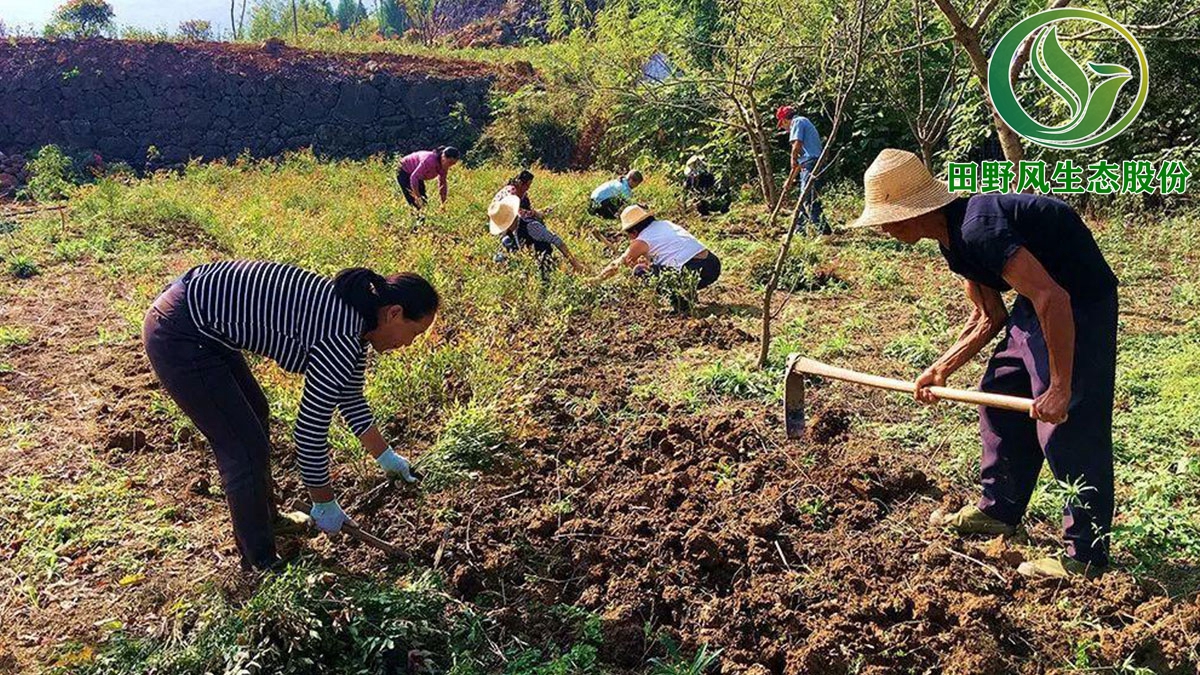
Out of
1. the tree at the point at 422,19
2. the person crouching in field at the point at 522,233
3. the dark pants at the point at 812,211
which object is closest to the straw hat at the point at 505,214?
the person crouching in field at the point at 522,233

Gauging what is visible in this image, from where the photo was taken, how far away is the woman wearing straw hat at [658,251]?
5.44 metres

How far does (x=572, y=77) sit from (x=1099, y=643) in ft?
47.2

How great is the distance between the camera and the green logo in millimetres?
5660

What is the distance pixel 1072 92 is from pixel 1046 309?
633 centimetres

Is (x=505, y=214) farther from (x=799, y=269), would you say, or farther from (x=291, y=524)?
(x=291, y=524)

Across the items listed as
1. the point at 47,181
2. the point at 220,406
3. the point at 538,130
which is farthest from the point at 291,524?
the point at 538,130

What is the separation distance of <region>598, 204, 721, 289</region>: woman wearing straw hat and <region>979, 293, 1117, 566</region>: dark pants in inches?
121

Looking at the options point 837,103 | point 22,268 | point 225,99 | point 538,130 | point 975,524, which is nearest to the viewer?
point 975,524

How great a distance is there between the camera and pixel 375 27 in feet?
86.3

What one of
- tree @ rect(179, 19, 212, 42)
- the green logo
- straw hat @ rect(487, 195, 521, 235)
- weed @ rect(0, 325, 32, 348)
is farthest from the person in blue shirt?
tree @ rect(179, 19, 212, 42)

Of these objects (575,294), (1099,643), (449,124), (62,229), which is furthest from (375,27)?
(1099,643)

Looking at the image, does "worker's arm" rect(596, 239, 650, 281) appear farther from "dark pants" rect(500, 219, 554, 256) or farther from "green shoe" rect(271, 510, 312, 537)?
"green shoe" rect(271, 510, 312, 537)

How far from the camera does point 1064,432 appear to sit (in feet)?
7.35

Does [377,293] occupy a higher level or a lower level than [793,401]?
higher
